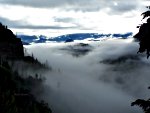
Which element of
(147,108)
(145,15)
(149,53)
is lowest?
(147,108)

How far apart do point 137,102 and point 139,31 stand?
11.7 feet

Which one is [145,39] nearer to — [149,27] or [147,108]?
[149,27]

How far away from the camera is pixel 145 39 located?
22.2 meters

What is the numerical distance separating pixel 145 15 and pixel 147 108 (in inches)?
181

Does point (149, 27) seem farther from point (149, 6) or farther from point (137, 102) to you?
point (137, 102)

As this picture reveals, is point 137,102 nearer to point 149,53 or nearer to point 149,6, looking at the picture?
point 149,53

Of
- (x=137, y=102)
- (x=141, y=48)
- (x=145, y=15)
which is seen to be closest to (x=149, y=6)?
(x=145, y=15)

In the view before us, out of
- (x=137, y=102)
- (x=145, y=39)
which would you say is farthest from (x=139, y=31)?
(x=137, y=102)

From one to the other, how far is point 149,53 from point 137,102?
249 centimetres

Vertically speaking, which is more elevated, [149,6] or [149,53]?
[149,6]

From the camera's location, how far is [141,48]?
2277cm

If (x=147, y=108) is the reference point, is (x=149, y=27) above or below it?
above

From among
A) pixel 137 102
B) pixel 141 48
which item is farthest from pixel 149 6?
pixel 137 102

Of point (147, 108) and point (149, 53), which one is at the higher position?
point (149, 53)
